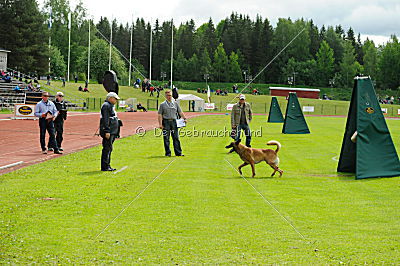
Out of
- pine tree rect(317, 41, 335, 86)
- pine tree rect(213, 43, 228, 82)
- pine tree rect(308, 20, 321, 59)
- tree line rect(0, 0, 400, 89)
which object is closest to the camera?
tree line rect(0, 0, 400, 89)

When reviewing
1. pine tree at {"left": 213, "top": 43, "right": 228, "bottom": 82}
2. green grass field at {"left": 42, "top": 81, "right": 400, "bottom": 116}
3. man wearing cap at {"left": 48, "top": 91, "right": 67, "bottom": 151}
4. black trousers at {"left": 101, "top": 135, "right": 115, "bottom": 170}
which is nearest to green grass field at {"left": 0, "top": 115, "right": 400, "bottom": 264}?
black trousers at {"left": 101, "top": 135, "right": 115, "bottom": 170}

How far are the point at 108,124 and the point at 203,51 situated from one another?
159669 mm

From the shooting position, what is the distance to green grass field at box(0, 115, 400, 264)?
6414 millimetres

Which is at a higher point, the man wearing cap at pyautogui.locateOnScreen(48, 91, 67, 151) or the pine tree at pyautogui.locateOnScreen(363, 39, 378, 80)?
the pine tree at pyautogui.locateOnScreen(363, 39, 378, 80)

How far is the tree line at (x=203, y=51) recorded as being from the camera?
3826 inches

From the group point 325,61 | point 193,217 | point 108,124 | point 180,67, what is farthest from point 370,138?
point 180,67

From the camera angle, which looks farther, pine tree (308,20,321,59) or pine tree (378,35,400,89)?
pine tree (308,20,321,59)

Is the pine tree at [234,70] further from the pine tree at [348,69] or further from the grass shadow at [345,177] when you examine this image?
the grass shadow at [345,177]

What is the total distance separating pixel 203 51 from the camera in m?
170

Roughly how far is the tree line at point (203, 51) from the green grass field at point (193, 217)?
88698mm

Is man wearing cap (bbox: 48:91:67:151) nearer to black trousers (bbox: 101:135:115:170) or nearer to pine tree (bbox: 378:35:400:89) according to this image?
black trousers (bbox: 101:135:115:170)

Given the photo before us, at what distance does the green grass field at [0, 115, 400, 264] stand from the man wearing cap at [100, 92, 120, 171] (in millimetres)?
581

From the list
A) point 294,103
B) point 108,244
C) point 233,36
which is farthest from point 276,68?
point 108,244

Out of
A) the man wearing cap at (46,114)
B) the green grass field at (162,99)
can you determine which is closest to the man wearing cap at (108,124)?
the man wearing cap at (46,114)
